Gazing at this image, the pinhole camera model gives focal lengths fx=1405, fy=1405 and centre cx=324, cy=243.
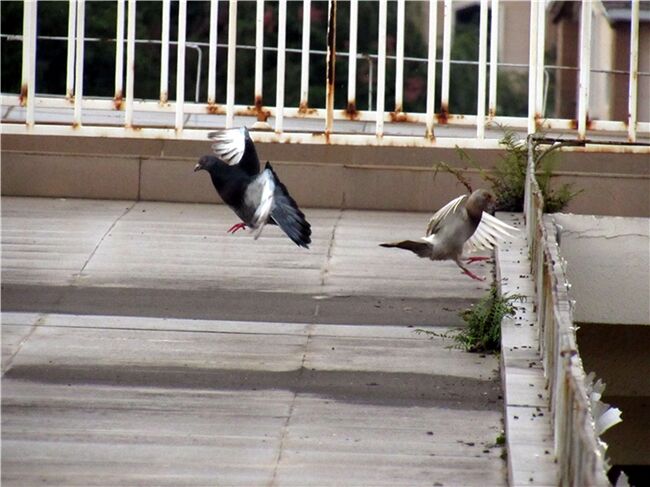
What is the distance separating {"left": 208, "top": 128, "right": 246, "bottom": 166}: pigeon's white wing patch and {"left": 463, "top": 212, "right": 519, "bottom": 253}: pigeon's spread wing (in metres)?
1.53

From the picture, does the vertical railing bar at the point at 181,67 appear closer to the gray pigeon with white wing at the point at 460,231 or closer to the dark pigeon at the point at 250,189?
the dark pigeon at the point at 250,189

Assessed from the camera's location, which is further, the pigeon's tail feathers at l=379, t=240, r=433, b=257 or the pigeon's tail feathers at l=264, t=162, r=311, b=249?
the pigeon's tail feathers at l=379, t=240, r=433, b=257

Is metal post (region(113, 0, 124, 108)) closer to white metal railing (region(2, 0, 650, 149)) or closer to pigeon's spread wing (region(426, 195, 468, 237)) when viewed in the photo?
white metal railing (region(2, 0, 650, 149))

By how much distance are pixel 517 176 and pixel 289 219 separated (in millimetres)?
3088

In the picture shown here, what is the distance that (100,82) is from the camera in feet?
81.1

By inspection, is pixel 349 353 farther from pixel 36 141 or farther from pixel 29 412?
pixel 36 141

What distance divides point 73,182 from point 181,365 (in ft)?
15.8

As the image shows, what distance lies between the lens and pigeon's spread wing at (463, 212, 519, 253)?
871cm

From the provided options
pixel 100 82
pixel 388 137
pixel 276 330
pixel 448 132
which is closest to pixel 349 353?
pixel 276 330

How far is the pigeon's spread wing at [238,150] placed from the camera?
340 inches

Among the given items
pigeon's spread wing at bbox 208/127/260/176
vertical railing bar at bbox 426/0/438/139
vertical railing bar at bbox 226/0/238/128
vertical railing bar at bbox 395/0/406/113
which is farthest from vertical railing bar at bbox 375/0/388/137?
pigeon's spread wing at bbox 208/127/260/176

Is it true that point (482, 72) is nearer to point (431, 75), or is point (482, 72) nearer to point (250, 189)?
point (431, 75)

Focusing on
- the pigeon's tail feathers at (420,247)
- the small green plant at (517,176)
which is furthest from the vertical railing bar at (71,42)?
the pigeon's tail feathers at (420,247)

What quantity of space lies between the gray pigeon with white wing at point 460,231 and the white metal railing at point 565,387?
128 centimetres
